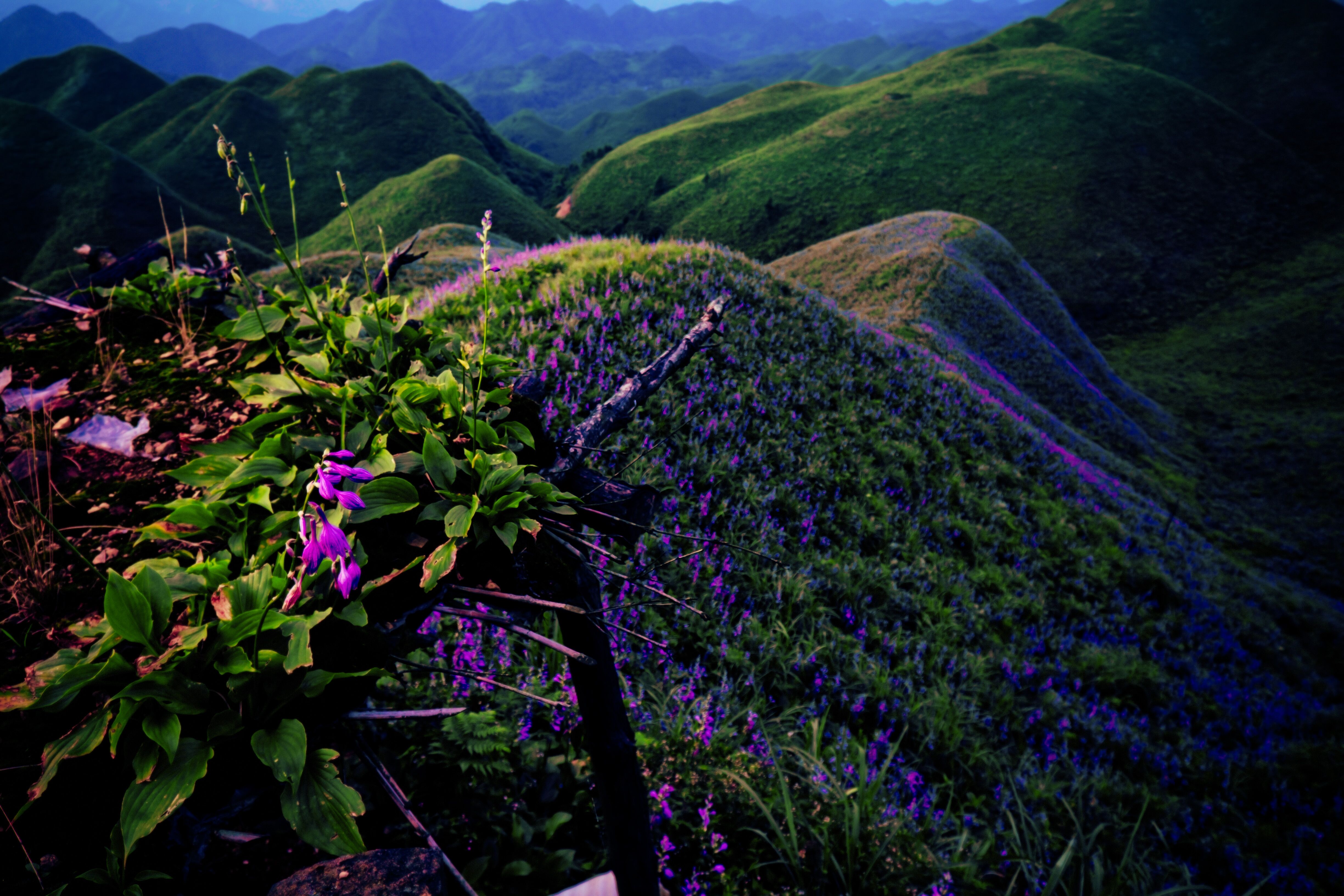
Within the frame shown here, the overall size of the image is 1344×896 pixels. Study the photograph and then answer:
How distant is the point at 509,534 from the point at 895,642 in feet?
16.5

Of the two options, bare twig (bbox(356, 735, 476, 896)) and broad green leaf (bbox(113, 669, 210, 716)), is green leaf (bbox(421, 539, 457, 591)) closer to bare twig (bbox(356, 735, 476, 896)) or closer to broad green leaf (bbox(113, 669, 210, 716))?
bare twig (bbox(356, 735, 476, 896))

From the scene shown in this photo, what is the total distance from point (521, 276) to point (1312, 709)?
525 inches

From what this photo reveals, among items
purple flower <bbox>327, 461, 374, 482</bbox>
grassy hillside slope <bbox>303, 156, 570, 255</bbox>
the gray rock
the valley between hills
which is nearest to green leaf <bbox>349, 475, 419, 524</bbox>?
the valley between hills

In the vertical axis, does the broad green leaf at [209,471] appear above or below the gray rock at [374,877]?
above

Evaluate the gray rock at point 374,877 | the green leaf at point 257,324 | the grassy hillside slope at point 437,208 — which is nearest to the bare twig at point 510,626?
the gray rock at point 374,877

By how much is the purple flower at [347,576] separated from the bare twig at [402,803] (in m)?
0.58

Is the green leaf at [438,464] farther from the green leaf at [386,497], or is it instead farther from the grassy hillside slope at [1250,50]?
the grassy hillside slope at [1250,50]

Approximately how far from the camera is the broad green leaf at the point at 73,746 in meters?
1.50

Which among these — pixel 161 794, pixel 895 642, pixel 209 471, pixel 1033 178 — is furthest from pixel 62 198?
pixel 1033 178

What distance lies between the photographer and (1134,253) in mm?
36188

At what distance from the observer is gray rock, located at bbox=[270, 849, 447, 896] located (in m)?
→ 1.60

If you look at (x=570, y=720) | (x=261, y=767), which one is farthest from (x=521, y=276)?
(x=261, y=767)

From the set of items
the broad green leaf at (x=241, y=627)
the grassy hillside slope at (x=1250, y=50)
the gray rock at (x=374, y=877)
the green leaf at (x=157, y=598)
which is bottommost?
the gray rock at (x=374, y=877)

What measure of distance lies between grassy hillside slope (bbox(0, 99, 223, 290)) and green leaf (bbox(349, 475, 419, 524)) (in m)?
66.8
